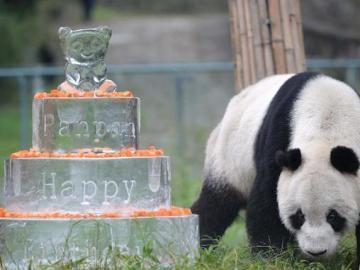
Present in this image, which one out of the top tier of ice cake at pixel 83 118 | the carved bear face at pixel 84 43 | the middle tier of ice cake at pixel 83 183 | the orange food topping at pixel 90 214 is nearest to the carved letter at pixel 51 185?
the middle tier of ice cake at pixel 83 183

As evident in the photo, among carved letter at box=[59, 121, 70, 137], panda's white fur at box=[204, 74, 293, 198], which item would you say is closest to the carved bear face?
carved letter at box=[59, 121, 70, 137]

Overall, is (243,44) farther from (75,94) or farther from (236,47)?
(75,94)

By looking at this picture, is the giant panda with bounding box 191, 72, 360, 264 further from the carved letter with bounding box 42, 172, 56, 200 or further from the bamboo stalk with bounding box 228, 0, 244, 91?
the carved letter with bounding box 42, 172, 56, 200

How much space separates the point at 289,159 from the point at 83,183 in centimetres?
138

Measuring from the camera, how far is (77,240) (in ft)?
22.0

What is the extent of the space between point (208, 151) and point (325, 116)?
1889 millimetres

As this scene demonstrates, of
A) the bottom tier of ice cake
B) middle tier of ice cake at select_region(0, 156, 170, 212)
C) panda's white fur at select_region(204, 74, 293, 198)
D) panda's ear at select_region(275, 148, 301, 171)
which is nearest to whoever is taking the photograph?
the bottom tier of ice cake

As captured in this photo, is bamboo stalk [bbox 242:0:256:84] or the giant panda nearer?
the giant panda

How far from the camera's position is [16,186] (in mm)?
6918

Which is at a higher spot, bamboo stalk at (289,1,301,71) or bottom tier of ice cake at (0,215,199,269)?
bamboo stalk at (289,1,301,71)

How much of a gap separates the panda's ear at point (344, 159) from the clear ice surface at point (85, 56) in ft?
5.39

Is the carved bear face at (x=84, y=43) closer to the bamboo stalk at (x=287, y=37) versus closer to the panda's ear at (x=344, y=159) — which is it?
the panda's ear at (x=344, y=159)

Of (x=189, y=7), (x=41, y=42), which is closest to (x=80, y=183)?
(x=41, y=42)

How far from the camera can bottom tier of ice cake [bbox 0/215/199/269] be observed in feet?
22.0
